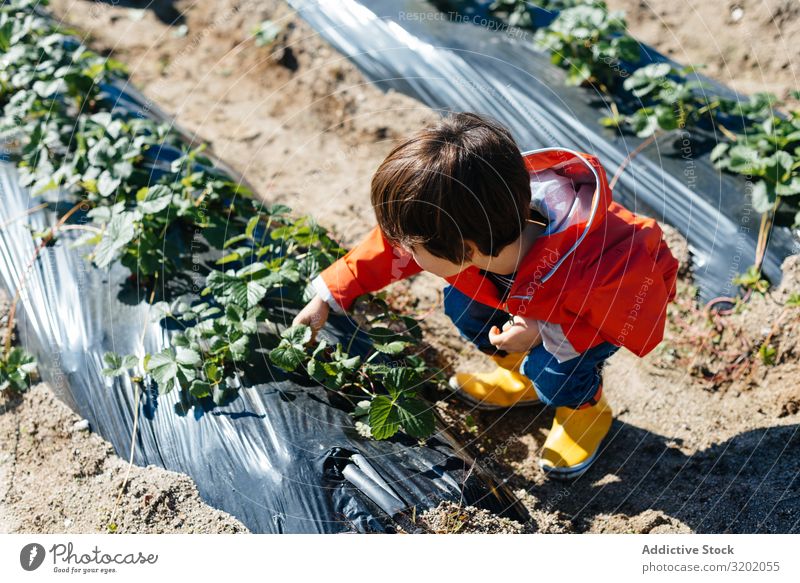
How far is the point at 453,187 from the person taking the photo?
1.74 meters

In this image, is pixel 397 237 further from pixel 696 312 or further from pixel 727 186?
pixel 727 186

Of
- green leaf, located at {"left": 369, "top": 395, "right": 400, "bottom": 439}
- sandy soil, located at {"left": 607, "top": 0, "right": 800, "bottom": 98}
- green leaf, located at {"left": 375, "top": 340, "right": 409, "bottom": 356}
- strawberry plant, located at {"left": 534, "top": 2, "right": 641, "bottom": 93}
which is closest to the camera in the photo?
green leaf, located at {"left": 369, "top": 395, "right": 400, "bottom": 439}

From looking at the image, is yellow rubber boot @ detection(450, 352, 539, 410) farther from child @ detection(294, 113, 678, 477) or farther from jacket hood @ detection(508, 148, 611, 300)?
jacket hood @ detection(508, 148, 611, 300)

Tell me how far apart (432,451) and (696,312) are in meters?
1.27

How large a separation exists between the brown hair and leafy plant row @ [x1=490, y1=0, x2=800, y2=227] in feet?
4.79

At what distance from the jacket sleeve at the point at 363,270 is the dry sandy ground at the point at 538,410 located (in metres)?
0.54

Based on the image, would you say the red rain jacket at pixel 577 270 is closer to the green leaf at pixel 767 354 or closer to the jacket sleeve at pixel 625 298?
the jacket sleeve at pixel 625 298

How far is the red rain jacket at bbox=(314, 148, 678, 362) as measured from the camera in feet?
6.41

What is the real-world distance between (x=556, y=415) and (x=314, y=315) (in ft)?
2.83

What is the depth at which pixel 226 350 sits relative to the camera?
2221 mm

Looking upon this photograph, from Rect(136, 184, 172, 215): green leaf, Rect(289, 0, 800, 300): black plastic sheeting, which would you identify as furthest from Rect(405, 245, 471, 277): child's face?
Rect(289, 0, 800, 300): black plastic sheeting

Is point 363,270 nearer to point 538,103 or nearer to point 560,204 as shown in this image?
point 560,204

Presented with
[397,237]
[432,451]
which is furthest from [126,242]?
[432,451]

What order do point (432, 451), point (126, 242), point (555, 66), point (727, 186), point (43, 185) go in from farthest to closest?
point (555, 66)
point (727, 186)
point (43, 185)
point (126, 242)
point (432, 451)
